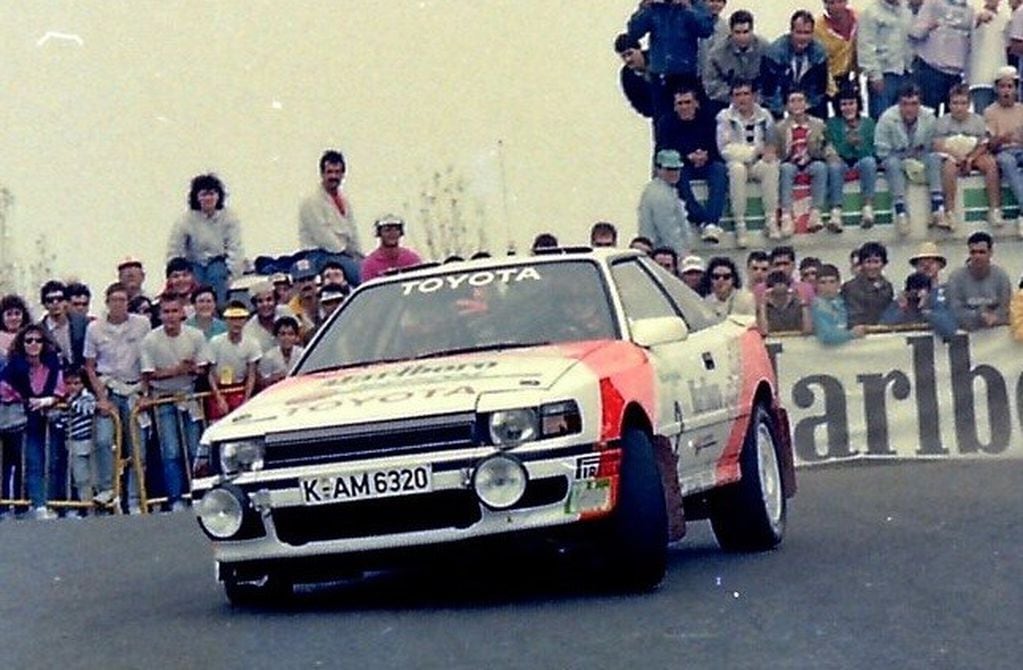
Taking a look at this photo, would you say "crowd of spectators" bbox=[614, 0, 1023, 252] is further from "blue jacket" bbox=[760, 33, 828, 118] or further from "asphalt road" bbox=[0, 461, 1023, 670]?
"asphalt road" bbox=[0, 461, 1023, 670]

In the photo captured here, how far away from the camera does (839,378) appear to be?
60.5ft

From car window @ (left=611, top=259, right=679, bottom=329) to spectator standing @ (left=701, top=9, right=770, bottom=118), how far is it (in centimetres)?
945

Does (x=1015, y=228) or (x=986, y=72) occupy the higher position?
(x=986, y=72)

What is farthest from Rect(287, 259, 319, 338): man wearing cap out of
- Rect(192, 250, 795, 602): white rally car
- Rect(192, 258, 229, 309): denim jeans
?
Rect(192, 250, 795, 602): white rally car

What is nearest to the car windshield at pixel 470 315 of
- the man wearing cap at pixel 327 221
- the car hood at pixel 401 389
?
the car hood at pixel 401 389

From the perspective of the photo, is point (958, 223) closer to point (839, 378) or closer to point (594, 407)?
point (839, 378)

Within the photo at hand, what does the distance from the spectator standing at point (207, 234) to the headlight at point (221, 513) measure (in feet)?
31.9

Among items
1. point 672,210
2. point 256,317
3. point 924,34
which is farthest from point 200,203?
point 924,34

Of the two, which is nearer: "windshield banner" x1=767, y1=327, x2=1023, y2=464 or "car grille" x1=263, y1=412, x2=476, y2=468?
"car grille" x1=263, y1=412, x2=476, y2=468

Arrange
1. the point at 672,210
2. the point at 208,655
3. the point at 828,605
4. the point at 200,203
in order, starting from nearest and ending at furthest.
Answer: the point at 208,655 < the point at 828,605 < the point at 200,203 < the point at 672,210

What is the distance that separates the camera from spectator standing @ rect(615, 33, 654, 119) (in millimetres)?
20688

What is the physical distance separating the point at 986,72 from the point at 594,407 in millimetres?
13074

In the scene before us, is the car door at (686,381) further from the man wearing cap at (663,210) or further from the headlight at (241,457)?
the man wearing cap at (663,210)

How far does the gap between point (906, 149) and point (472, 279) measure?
433 inches
